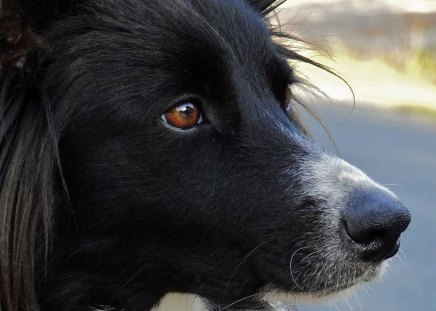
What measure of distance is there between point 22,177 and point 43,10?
2.05ft

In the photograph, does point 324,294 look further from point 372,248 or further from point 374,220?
point 374,220

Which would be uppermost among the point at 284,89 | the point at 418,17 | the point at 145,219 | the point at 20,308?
the point at 418,17

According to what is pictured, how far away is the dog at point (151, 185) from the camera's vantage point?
3148 mm

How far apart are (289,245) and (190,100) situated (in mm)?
668

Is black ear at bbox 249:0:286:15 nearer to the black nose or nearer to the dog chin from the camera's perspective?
the black nose

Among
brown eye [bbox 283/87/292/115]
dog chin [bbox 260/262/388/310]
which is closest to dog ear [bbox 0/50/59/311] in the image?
dog chin [bbox 260/262/388/310]

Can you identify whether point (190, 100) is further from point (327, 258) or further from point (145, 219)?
A: point (327, 258)

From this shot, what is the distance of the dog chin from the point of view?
330 centimetres

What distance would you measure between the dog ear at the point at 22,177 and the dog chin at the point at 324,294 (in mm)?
886

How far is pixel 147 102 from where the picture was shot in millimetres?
3221

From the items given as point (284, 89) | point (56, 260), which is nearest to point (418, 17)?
point (284, 89)

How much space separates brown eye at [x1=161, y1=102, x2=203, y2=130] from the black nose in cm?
67

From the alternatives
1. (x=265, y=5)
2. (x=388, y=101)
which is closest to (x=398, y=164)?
(x=388, y=101)

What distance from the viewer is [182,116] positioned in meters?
3.26
